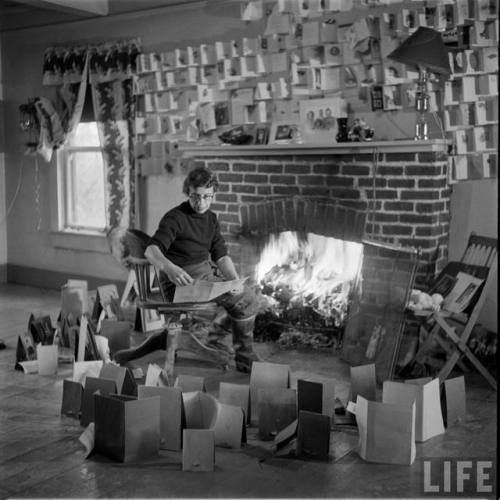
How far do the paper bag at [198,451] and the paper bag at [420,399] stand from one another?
875mm

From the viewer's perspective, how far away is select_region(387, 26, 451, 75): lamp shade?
4.98 m

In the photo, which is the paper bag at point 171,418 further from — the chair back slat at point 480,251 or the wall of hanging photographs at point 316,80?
the wall of hanging photographs at point 316,80

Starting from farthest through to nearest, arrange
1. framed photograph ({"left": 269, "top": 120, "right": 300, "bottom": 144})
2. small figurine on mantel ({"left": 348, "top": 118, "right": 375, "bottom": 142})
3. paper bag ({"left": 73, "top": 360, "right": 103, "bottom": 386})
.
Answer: framed photograph ({"left": 269, "top": 120, "right": 300, "bottom": 144})
small figurine on mantel ({"left": 348, "top": 118, "right": 375, "bottom": 142})
paper bag ({"left": 73, "top": 360, "right": 103, "bottom": 386})

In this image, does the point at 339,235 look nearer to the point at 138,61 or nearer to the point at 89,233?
→ the point at 138,61

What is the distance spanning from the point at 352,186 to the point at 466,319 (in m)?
1.35

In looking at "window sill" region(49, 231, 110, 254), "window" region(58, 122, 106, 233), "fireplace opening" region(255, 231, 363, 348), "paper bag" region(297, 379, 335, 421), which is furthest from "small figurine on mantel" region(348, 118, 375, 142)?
"window" region(58, 122, 106, 233)

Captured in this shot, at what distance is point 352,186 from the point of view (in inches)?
224

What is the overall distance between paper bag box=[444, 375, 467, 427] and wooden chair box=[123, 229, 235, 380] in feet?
4.96

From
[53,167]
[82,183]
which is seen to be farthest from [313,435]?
[53,167]

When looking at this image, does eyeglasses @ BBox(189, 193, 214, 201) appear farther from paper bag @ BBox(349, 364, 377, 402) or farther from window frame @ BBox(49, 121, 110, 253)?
window frame @ BBox(49, 121, 110, 253)

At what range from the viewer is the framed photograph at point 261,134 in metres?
6.25

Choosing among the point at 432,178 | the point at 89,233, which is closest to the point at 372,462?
the point at 432,178

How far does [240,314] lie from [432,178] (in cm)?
155

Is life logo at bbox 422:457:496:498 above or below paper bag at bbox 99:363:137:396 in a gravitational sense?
below
